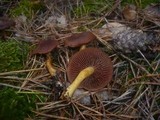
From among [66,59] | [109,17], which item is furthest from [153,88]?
[109,17]

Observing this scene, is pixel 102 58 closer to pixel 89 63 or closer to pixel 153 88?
pixel 89 63

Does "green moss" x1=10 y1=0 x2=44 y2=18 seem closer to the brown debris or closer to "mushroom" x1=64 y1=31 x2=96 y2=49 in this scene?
the brown debris

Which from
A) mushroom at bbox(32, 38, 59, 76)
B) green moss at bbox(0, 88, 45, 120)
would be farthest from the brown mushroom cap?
green moss at bbox(0, 88, 45, 120)

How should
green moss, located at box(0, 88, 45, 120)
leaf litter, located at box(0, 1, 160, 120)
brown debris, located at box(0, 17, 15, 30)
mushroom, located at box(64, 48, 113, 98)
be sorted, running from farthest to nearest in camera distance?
brown debris, located at box(0, 17, 15, 30) → mushroom, located at box(64, 48, 113, 98) → leaf litter, located at box(0, 1, 160, 120) → green moss, located at box(0, 88, 45, 120)

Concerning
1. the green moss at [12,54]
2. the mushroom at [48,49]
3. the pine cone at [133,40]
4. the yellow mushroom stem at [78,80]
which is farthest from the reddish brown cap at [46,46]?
the pine cone at [133,40]

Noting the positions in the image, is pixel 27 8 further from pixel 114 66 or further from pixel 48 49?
pixel 114 66

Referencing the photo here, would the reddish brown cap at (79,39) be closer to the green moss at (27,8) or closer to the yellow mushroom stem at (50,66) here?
A: the yellow mushroom stem at (50,66)

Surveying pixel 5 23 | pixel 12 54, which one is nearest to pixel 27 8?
pixel 5 23
